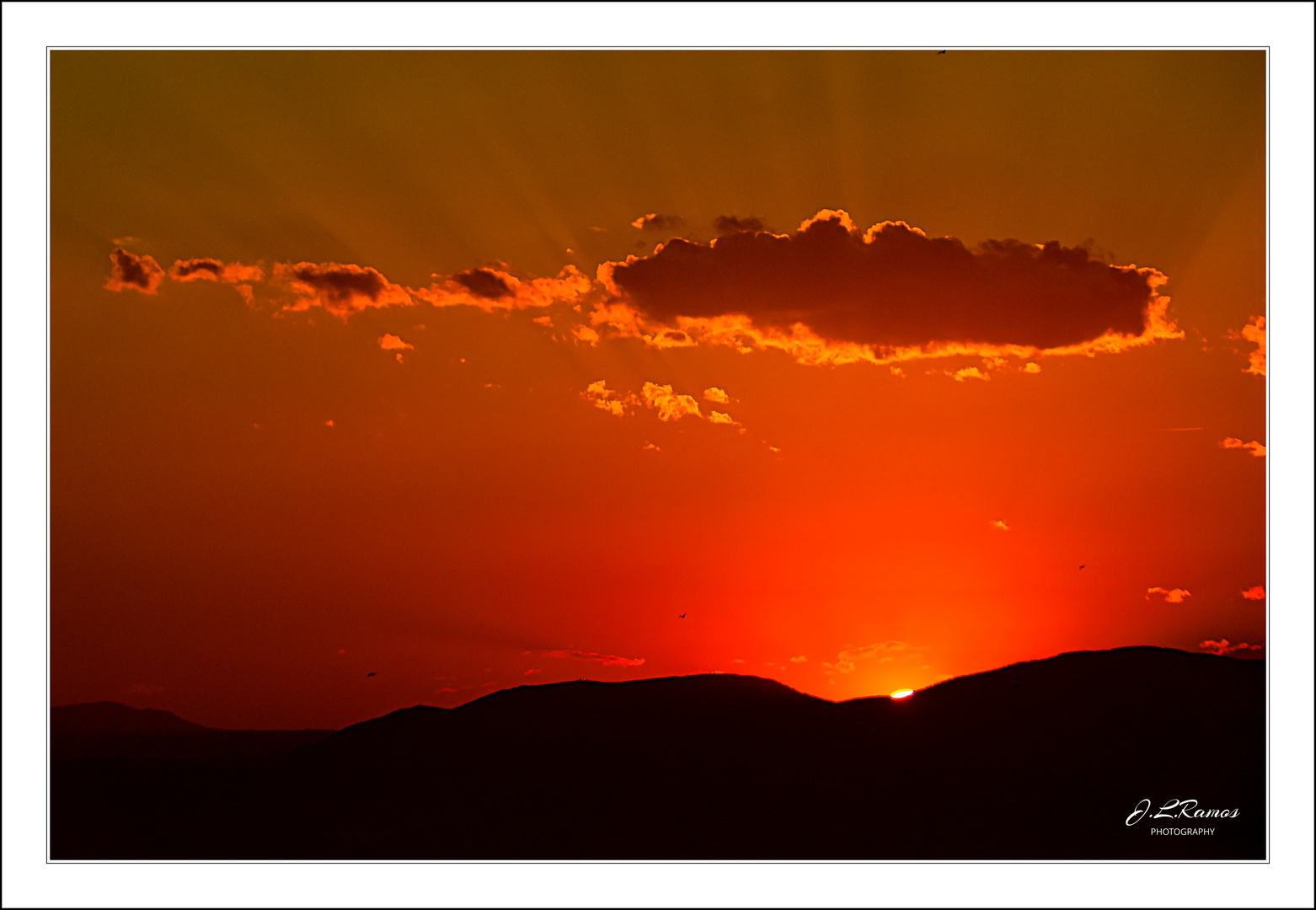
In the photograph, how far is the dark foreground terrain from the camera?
3.66m

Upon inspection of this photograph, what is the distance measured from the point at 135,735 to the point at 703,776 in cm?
253

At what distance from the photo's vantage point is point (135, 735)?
3.64m

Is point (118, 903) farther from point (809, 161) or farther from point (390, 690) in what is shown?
point (809, 161)

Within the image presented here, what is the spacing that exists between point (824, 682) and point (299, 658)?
7.79ft

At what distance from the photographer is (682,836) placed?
12.1 ft

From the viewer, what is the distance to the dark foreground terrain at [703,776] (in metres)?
3.66
